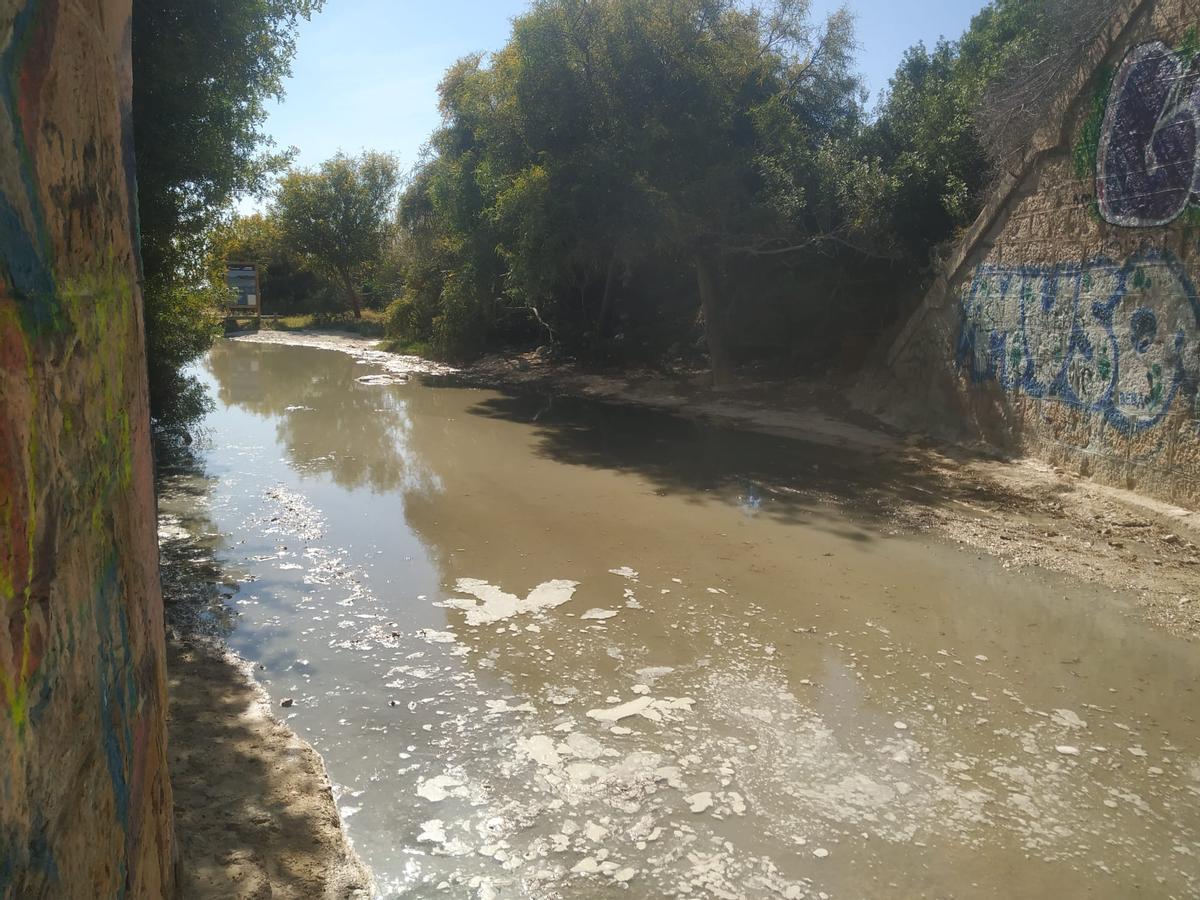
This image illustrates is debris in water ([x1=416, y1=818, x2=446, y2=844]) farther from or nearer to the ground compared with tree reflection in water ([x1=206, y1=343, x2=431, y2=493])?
nearer to the ground

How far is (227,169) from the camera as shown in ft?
32.6

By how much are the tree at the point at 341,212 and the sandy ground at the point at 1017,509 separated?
96.6 feet

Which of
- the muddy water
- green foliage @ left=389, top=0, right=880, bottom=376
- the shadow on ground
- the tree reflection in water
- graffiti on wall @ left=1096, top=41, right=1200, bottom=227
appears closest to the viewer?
the muddy water

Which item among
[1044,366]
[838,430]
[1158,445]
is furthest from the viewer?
[838,430]

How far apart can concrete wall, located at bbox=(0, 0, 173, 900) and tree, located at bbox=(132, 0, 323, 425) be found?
6.58 m

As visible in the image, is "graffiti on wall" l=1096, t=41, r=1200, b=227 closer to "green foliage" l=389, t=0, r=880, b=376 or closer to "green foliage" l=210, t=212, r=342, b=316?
"green foliage" l=389, t=0, r=880, b=376

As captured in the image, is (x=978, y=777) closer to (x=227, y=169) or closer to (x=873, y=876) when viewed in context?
(x=873, y=876)

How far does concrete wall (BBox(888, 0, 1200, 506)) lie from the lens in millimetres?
8570

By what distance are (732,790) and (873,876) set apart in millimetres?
831

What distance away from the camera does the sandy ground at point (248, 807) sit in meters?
3.73

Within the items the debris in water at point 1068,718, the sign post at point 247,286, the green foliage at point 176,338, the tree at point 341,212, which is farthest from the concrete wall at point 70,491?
the sign post at point 247,286

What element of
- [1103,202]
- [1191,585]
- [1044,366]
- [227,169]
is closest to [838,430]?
[1044,366]

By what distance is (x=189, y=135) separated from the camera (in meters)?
9.06

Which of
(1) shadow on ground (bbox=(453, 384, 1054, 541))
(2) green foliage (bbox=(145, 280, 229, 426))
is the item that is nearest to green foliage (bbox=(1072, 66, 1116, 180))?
(1) shadow on ground (bbox=(453, 384, 1054, 541))
